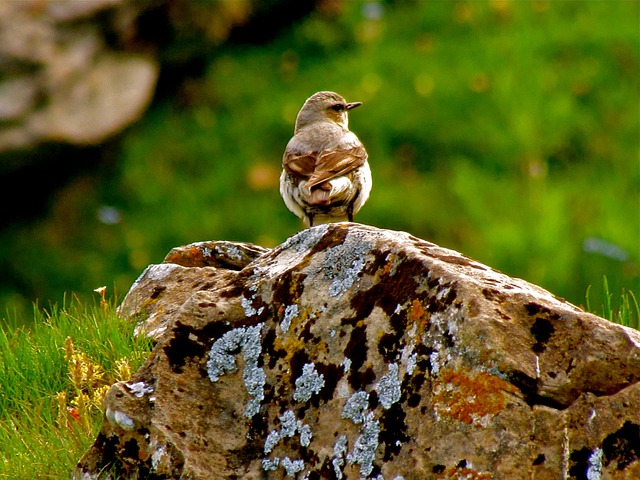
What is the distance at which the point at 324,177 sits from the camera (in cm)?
663

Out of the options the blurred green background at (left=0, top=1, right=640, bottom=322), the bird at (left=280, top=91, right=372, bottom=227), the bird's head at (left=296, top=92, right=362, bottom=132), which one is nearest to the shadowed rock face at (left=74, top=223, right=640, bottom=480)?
the bird at (left=280, top=91, right=372, bottom=227)

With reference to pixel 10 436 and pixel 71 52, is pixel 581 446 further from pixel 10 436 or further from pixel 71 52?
pixel 71 52

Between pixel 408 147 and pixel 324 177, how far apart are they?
14.0 feet

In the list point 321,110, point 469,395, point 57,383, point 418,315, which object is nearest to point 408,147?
point 321,110

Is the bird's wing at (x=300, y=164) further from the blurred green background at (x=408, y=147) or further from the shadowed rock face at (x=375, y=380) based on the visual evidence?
the blurred green background at (x=408, y=147)

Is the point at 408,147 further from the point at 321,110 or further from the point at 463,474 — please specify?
the point at 463,474

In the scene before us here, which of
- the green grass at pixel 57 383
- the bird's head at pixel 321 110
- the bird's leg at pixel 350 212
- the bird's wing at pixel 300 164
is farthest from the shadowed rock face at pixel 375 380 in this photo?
the bird's head at pixel 321 110

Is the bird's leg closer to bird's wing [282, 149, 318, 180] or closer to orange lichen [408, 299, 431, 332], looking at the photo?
bird's wing [282, 149, 318, 180]

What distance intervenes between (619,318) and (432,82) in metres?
6.59

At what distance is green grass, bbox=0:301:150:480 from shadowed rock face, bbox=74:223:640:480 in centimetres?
34

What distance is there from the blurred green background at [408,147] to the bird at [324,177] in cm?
257

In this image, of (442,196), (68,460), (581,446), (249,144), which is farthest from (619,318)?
(249,144)

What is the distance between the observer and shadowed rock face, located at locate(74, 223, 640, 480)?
3361mm

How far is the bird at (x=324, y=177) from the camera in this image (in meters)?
6.61
